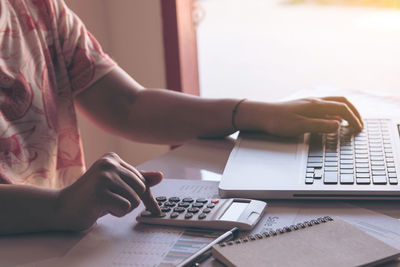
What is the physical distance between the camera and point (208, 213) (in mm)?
605

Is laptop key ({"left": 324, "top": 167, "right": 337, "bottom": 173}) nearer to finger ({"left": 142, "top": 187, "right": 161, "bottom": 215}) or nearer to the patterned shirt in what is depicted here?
finger ({"left": 142, "top": 187, "right": 161, "bottom": 215})

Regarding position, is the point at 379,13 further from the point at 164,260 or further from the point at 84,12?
the point at 164,260

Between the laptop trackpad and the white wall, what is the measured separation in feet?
3.42

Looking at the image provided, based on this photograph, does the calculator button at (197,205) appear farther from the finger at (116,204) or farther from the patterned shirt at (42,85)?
the patterned shirt at (42,85)

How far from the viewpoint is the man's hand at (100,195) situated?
0.59m

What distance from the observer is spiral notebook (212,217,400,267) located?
480 mm

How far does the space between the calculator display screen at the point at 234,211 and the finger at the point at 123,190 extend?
0.11 meters

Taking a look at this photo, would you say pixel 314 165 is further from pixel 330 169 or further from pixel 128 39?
pixel 128 39

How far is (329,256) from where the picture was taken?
19.2 inches

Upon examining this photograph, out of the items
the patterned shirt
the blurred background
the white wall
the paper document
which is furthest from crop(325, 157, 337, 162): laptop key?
the blurred background

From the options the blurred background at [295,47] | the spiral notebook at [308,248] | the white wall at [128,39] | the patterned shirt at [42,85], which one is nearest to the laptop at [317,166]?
the spiral notebook at [308,248]

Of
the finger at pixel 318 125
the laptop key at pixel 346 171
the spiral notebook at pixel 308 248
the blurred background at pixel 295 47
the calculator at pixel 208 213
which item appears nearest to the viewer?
the spiral notebook at pixel 308 248

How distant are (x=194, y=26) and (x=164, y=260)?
4.72ft

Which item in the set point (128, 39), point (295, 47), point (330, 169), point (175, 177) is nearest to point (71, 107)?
point (175, 177)
